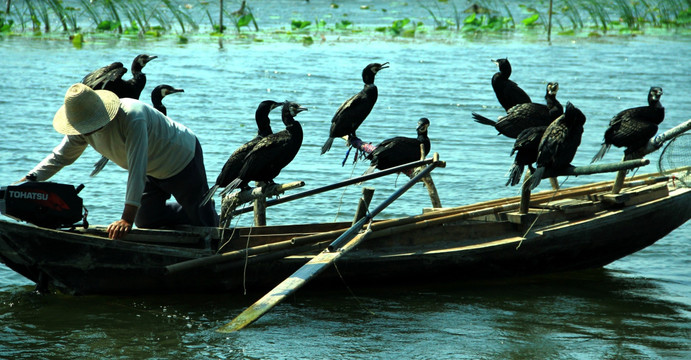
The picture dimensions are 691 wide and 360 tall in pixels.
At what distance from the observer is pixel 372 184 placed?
9453mm

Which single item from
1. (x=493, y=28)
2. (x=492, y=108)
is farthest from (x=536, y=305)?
(x=493, y=28)

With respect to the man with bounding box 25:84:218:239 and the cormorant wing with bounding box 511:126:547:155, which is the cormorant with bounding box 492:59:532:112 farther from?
the man with bounding box 25:84:218:239

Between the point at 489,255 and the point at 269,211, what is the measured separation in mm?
2868

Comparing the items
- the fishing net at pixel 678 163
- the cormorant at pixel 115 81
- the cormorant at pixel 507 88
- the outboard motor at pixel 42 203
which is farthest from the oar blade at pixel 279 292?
the cormorant at pixel 507 88

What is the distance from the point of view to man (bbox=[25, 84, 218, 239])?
16.6 ft

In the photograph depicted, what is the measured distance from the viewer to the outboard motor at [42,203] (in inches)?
204

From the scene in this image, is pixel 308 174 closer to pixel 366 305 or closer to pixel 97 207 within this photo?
pixel 97 207

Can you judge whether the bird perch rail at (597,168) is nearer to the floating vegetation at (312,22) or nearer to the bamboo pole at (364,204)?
the bamboo pole at (364,204)

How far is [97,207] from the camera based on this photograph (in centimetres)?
827

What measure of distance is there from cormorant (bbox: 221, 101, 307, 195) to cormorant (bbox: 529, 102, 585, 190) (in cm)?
158

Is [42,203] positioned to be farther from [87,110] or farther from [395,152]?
[395,152]

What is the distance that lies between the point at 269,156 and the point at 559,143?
186cm

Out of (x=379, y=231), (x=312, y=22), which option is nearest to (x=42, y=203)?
(x=379, y=231)

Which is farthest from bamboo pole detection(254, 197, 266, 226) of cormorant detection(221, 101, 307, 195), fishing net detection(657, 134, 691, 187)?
fishing net detection(657, 134, 691, 187)
